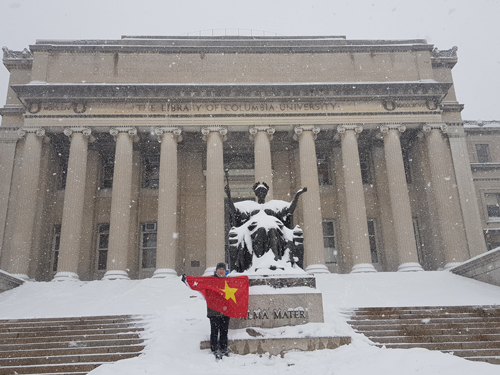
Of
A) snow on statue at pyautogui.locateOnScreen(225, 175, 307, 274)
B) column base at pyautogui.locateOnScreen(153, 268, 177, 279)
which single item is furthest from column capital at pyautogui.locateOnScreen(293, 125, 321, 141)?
snow on statue at pyautogui.locateOnScreen(225, 175, 307, 274)

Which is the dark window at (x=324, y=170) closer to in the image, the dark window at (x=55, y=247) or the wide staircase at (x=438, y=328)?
the wide staircase at (x=438, y=328)

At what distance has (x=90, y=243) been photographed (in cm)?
2448

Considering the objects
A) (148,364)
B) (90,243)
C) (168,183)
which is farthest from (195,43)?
(148,364)

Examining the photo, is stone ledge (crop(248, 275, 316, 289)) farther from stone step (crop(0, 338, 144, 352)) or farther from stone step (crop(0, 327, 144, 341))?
stone step (crop(0, 327, 144, 341))

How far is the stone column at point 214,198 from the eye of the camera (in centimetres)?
2125

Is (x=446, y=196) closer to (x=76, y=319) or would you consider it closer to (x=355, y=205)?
(x=355, y=205)

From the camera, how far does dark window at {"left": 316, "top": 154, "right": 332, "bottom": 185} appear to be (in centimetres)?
2709

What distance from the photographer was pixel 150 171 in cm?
2678

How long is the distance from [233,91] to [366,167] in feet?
32.0

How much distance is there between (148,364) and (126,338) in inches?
133

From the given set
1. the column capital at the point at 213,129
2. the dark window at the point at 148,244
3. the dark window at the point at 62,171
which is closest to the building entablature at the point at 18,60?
the dark window at the point at 62,171

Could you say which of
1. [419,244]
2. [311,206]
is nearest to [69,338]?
[311,206]

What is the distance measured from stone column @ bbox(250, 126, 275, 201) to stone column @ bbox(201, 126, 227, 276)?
1.72m

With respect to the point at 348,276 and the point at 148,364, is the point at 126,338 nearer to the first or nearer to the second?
the point at 148,364
